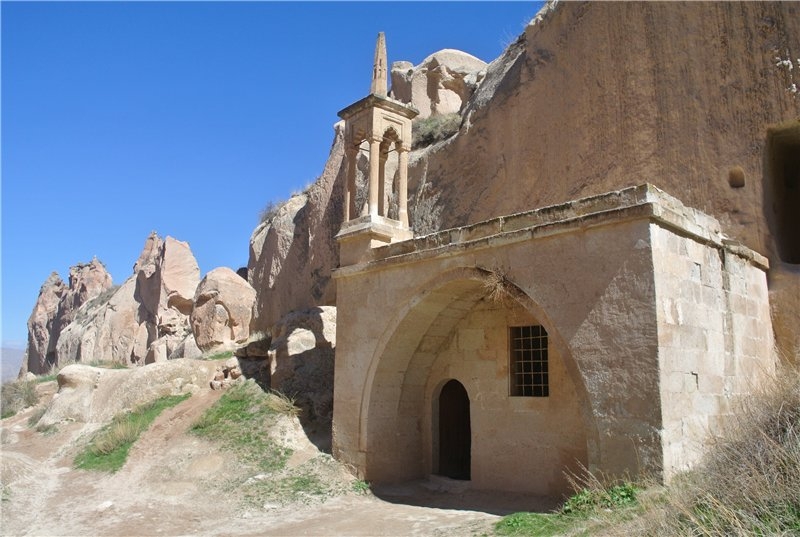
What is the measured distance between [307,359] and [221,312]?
6746mm

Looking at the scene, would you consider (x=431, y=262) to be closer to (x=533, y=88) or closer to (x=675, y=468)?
(x=675, y=468)

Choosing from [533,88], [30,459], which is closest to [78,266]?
[30,459]

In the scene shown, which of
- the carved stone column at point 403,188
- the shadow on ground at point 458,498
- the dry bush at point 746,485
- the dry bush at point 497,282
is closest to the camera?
the dry bush at point 746,485

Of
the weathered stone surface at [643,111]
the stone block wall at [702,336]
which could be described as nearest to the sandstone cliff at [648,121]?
the weathered stone surface at [643,111]

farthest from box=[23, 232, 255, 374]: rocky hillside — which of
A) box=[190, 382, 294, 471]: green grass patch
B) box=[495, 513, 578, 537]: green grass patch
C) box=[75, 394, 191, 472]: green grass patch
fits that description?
box=[495, 513, 578, 537]: green grass patch

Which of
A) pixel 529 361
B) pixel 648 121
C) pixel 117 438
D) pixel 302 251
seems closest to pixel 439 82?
pixel 302 251

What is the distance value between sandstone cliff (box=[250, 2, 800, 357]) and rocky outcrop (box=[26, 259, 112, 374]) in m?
32.6

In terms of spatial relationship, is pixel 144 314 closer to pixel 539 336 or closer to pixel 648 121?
pixel 539 336

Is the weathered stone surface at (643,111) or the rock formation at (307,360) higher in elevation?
the weathered stone surface at (643,111)

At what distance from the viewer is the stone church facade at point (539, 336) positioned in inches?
267

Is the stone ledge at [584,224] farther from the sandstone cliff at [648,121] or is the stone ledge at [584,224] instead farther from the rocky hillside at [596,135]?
the rocky hillside at [596,135]

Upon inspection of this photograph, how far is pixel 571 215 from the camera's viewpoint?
761 cm

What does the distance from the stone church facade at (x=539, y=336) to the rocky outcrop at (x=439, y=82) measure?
28.1 feet

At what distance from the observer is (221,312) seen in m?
19.3
